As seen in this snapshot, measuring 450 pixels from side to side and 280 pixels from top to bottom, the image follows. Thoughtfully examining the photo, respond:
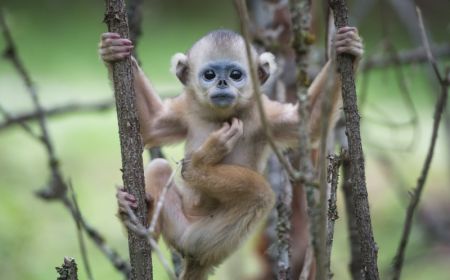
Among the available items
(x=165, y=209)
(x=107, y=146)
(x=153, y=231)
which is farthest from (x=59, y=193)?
(x=107, y=146)

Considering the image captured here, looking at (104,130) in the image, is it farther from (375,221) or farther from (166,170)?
(166,170)

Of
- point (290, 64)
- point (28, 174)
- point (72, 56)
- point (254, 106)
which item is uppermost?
point (72, 56)

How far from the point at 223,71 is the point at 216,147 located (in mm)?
502

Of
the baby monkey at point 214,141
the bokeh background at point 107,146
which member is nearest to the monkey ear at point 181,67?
the baby monkey at point 214,141

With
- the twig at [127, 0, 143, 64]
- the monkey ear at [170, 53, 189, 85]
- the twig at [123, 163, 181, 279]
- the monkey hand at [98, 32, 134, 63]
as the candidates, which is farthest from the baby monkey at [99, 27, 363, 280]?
the twig at [123, 163, 181, 279]

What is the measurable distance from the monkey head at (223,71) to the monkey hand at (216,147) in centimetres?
18

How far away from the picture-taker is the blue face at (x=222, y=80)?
4512 mm

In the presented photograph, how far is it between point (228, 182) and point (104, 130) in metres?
7.14

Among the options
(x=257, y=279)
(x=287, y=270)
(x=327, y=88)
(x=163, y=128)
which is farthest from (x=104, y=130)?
(x=327, y=88)

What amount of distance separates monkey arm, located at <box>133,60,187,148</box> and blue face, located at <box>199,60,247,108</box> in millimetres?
333

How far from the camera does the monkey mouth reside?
450cm

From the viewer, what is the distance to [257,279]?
6602 mm

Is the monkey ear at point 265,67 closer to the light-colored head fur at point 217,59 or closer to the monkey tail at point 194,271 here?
the light-colored head fur at point 217,59

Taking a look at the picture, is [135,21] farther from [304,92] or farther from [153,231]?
[304,92]
